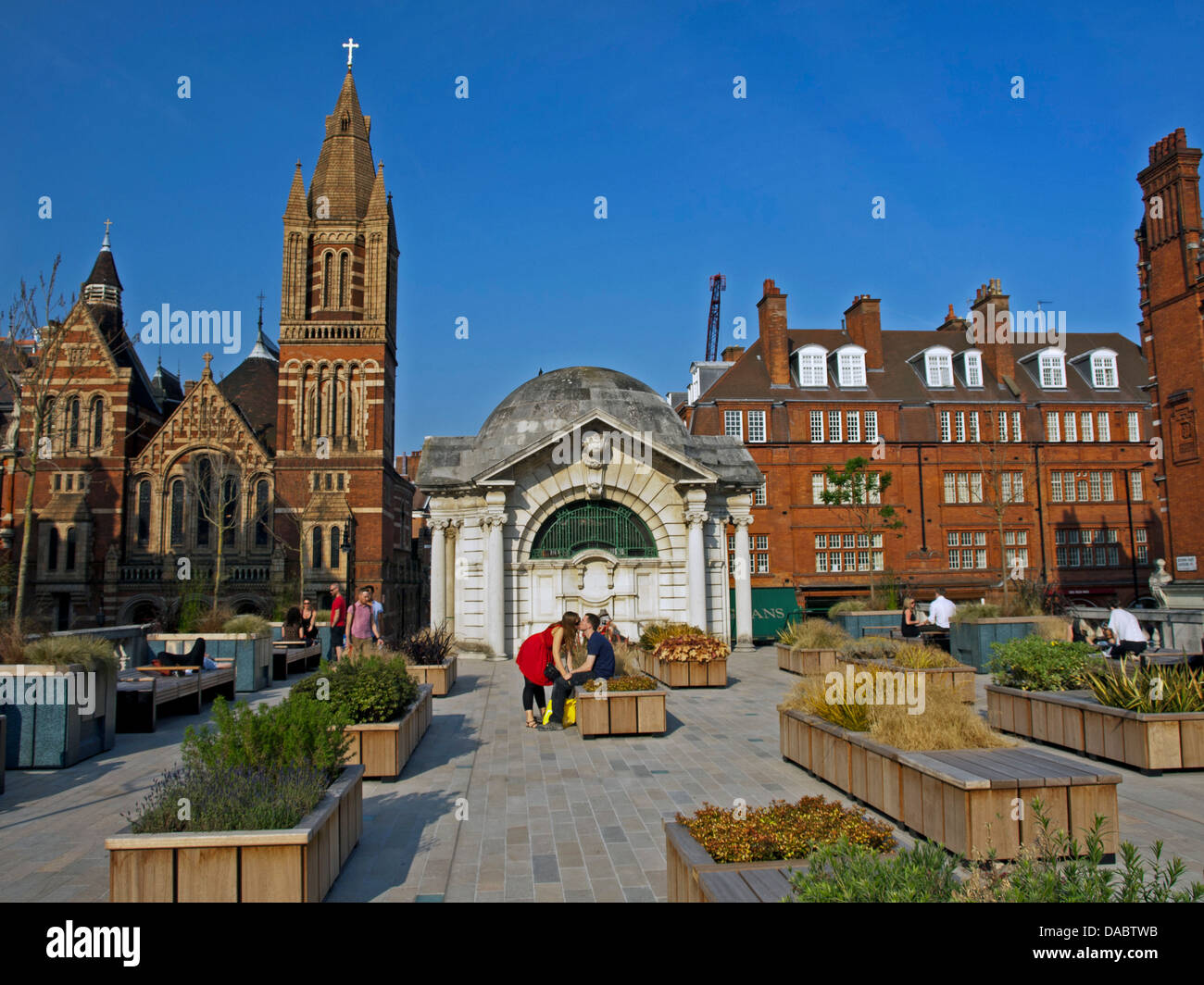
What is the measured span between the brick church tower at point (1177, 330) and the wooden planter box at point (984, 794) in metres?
28.5

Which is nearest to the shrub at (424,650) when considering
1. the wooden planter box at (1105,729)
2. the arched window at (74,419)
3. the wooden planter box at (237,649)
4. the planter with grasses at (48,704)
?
the wooden planter box at (237,649)

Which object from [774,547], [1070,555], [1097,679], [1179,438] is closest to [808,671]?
[1097,679]

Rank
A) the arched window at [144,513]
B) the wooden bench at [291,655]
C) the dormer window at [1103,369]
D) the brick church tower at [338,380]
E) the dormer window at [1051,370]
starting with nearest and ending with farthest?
the wooden bench at [291,655]
the dormer window at [1051,370]
the dormer window at [1103,369]
the brick church tower at [338,380]
the arched window at [144,513]

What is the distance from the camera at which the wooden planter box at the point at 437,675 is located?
50.3 ft

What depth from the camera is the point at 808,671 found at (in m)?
18.0

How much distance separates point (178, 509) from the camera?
54.7 m

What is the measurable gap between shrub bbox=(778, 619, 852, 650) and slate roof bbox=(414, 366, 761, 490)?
20.0 ft

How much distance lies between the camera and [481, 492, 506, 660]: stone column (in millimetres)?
22500

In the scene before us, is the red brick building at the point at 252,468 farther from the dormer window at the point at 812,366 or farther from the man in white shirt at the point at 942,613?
the man in white shirt at the point at 942,613

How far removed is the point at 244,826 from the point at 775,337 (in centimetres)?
4615

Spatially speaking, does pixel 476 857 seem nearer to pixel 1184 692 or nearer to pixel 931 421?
pixel 1184 692

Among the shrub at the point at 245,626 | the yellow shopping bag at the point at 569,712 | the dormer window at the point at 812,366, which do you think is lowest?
the yellow shopping bag at the point at 569,712

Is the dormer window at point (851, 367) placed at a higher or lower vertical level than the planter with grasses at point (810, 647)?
higher

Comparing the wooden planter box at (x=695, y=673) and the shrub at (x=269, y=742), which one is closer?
the shrub at (x=269, y=742)
